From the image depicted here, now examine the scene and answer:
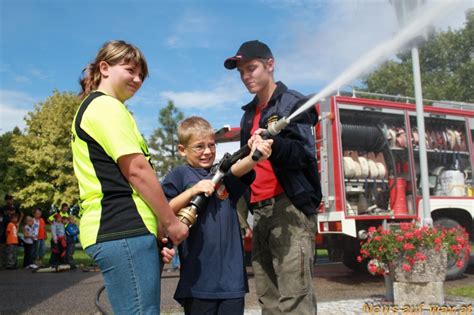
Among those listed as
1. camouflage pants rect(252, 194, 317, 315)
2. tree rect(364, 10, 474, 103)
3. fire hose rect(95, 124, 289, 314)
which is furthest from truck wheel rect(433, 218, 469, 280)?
tree rect(364, 10, 474, 103)

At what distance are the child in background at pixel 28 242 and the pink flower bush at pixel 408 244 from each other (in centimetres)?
1117

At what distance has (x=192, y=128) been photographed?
3123 millimetres

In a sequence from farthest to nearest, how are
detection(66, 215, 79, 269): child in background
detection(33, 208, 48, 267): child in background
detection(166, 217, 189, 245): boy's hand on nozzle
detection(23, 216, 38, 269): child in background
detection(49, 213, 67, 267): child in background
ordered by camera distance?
detection(33, 208, 48, 267): child in background
detection(23, 216, 38, 269): child in background
detection(66, 215, 79, 269): child in background
detection(49, 213, 67, 267): child in background
detection(166, 217, 189, 245): boy's hand on nozzle


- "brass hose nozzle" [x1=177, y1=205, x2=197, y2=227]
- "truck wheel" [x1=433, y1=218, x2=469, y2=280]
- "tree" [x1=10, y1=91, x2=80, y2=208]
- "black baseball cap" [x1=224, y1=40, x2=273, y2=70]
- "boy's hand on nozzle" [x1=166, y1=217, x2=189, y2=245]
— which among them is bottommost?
"truck wheel" [x1=433, y1=218, x2=469, y2=280]

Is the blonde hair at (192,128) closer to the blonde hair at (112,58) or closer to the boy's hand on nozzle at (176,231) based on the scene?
the blonde hair at (112,58)

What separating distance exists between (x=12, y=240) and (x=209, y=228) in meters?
12.6

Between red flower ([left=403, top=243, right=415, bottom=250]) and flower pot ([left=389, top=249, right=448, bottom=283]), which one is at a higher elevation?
red flower ([left=403, top=243, right=415, bottom=250])

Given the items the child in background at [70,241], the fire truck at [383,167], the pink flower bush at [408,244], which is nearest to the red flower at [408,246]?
the pink flower bush at [408,244]

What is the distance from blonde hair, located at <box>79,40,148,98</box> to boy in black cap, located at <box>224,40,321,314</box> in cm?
82

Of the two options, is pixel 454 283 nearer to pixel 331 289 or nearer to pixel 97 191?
pixel 331 289

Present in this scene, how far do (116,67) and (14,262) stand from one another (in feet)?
45.7

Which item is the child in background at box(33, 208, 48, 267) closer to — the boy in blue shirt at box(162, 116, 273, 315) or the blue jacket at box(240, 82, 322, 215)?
the boy in blue shirt at box(162, 116, 273, 315)

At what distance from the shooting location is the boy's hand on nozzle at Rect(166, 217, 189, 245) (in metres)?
2.39

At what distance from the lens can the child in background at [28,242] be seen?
14.9m
